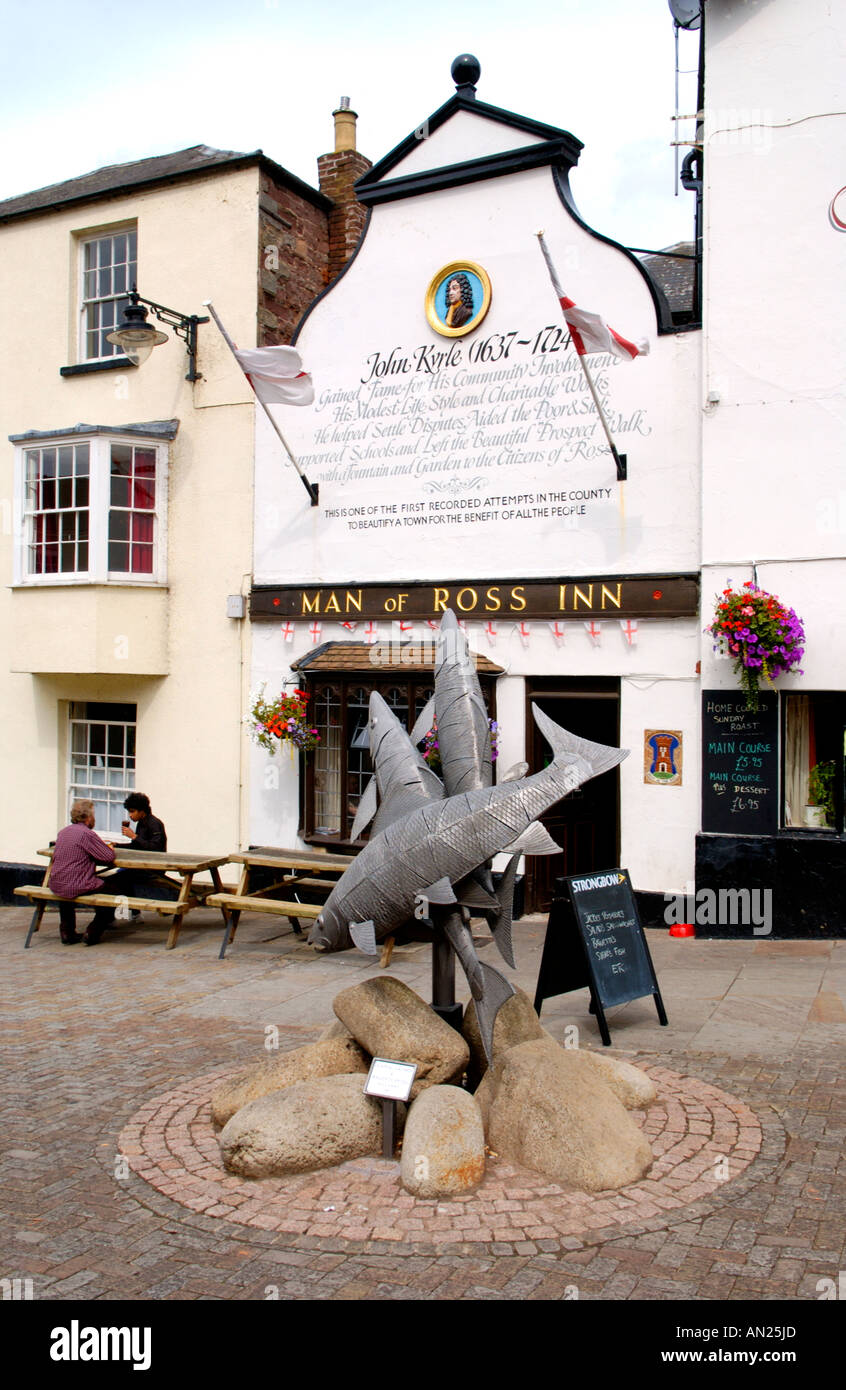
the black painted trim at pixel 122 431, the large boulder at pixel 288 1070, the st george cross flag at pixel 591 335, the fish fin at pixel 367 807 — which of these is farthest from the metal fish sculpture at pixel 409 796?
the black painted trim at pixel 122 431

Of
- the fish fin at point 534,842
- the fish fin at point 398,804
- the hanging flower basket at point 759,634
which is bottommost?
the fish fin at point 534,842

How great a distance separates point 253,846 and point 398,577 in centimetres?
360

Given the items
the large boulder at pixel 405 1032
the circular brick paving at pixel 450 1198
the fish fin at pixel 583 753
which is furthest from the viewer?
the large boulder at pixel 405 1032

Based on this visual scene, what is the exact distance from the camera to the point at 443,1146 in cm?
501

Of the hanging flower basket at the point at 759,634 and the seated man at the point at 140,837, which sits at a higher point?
the hanging flower basket at the point at 759,634

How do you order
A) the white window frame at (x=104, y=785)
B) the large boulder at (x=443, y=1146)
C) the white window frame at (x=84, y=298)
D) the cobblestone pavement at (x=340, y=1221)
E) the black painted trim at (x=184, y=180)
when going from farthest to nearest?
the white window frame at (x=84, y=298), the white window frame at (x=104, y=785), the black painted trim at (x=184, y=180), the large boulder at (x=443, y=1146), the cobblestone pavement at (x=340, y=1221)

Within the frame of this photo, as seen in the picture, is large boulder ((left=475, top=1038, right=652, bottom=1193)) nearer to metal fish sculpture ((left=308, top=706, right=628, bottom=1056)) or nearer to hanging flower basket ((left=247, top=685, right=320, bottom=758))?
metal fish sculpture ((left=308, top=706, right=628, bottom=1056))

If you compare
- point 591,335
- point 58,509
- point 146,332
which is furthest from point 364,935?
point 58,509

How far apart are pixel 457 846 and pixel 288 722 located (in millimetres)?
6814

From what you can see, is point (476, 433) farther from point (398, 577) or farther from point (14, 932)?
point (14, 932)

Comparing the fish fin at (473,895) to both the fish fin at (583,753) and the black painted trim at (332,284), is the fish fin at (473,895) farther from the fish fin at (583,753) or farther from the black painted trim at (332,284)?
the black painted trim at (332,284)

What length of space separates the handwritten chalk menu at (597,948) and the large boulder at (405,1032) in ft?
5.07

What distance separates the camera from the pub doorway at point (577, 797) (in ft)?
36.9
